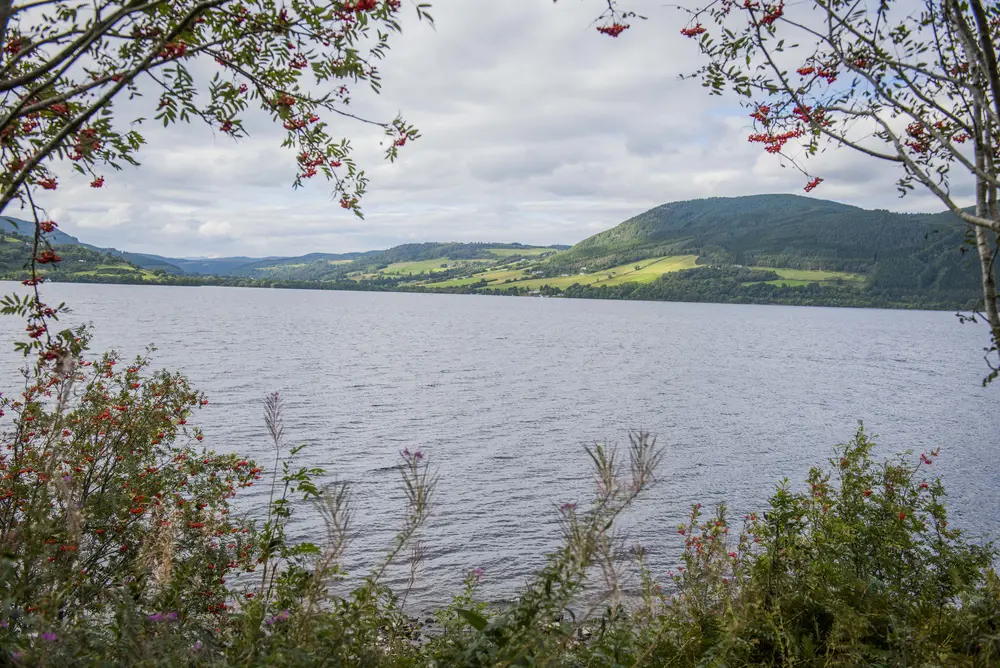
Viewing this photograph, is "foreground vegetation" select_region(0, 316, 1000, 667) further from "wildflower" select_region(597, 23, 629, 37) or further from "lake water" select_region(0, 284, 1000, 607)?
"lake water" select_region(0, 284, 1000, 607)

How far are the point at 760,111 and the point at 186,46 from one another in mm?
5270

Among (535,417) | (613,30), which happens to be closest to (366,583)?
(613,30)

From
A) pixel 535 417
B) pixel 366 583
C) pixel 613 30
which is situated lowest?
pixel 535 417

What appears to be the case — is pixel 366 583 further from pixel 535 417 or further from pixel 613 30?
pixel 535 417

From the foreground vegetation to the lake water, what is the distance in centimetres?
779

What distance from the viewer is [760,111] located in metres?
6.33

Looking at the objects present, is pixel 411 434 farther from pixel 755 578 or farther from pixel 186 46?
pixel 186 46

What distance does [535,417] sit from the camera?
38438 mm

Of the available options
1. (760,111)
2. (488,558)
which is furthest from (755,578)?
(488,558)

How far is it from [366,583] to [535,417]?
104 feet

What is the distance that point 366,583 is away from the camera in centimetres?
714

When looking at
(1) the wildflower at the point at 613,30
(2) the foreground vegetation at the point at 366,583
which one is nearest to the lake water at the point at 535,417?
(2) the foreground vegetation at the point at 366,583

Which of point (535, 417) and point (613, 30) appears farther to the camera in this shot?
point (535, 417)

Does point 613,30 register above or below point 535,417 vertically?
above
